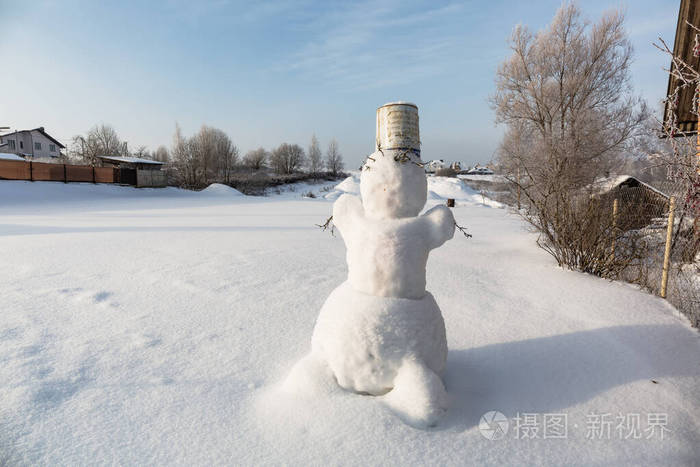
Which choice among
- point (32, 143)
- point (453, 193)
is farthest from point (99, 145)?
point (453, 193)

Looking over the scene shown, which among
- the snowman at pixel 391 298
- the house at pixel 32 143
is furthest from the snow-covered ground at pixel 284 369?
the house at pixel 32 143

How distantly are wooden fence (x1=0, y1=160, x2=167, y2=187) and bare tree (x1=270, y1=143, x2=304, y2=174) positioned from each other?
21961 millimetres

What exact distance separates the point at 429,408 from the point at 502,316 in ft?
6.74

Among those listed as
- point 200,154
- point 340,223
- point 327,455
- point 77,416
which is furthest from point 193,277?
point 200,154

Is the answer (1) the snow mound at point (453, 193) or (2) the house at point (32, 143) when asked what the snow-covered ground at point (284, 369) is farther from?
(2) the house at point (32, 143)

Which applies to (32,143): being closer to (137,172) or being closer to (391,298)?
(137,172)

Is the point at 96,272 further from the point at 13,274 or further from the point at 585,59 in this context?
the point at 585,59

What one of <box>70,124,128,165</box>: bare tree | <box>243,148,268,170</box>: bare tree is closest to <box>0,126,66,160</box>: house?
<box>70,124,128,165</box>: bare tree

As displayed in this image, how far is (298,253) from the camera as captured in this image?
6234mm

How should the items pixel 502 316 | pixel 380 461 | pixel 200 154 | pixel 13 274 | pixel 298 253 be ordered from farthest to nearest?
pixel 200 154
pixel 298 253
pixel 13 274
pixel 502 316
pixel 380 461

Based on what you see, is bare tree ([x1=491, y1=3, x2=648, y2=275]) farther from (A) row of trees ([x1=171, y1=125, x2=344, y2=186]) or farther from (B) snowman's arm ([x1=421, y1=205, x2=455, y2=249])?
(A) row of trees ([x1=171, y1=125, x2=344, y2=186])

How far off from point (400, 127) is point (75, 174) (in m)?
22.3

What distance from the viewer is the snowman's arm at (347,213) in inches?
92.3

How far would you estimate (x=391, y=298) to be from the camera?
2150 mm
